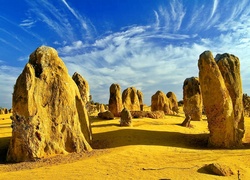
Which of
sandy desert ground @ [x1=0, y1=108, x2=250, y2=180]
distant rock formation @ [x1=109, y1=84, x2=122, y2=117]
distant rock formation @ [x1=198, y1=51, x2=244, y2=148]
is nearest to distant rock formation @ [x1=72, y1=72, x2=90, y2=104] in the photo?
distant rock formation @ [x1=109, y1=84, x2=122, y2=117]

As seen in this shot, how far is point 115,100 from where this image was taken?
96.8 feet

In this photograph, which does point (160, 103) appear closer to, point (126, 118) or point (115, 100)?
point (115, 100)

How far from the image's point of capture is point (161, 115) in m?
27.0

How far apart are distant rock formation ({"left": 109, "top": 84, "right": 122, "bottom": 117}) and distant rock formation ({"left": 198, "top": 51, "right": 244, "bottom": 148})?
15.1 metres

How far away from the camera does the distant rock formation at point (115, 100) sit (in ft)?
96.6

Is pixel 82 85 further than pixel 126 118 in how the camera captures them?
Yes

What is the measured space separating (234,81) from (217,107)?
2.40 m

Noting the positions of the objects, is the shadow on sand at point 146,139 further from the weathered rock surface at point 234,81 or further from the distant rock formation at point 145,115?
the distant rock formation at point 145,115

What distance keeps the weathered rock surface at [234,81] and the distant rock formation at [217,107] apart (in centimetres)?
43

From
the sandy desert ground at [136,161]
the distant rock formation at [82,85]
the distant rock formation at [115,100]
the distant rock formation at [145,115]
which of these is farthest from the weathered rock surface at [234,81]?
the distant rock formation at [115,100]

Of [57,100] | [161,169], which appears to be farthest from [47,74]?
[161,169]

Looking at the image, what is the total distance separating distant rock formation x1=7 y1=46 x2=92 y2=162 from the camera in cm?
1172

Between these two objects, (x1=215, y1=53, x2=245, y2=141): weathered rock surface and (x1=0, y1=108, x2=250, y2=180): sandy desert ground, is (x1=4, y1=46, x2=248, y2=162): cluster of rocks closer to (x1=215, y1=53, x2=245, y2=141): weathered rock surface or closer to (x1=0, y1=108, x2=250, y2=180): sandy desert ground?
(x1=215, y1=53, x2=245, y2=141): weathered rock surface

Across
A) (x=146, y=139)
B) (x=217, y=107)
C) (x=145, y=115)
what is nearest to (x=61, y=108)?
(x=146, y=139)
